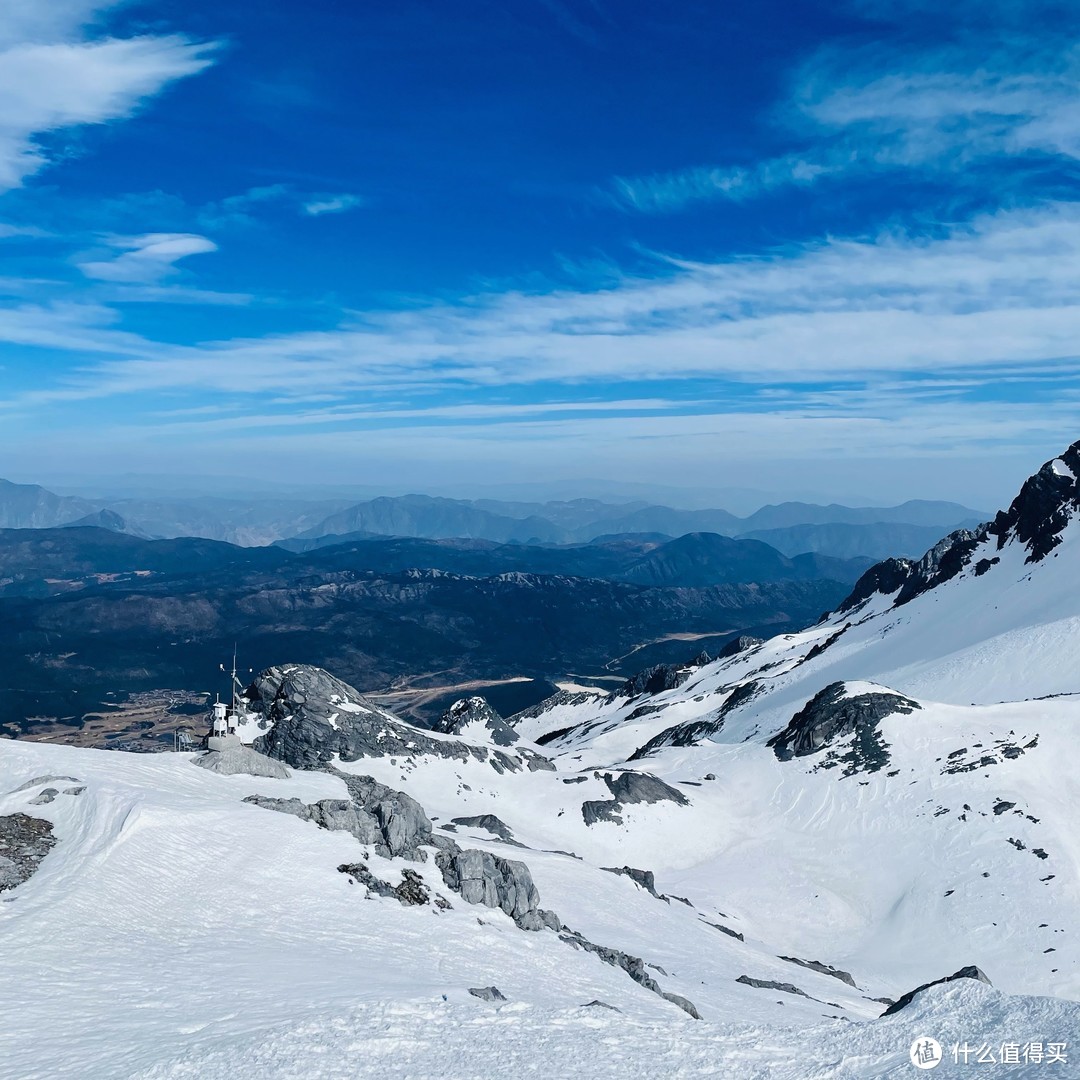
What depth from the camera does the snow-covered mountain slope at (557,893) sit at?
62.5 feet

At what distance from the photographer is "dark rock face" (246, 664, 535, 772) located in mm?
71750

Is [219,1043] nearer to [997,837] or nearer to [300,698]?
[300,698]

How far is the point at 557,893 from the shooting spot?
150ft

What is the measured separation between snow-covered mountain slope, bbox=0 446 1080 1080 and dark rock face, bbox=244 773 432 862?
0.20m

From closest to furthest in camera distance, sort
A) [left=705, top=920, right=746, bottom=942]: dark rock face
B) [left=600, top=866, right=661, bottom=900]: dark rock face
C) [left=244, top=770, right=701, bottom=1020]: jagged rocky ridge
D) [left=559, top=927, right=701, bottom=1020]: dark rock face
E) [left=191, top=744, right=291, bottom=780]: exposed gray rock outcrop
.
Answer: [left=559, top=927, right=701, bottom=1020]: dark rock face → [left=244, top=770, right=701, bottom=1020]: jagged rocky ridge → [left=191, top=744, right=291, bottom=780]: exposed gray rock outcrop → [left=705, top=920, right=746, bottom=942]: dark rock face → [left=600, top=866, right=661, bottom=900]: dark rock face

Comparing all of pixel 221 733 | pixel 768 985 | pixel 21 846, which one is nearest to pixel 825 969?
pixel 768 985

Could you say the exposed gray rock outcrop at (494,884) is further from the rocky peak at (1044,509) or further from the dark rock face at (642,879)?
the rocky peak at (1044,509)

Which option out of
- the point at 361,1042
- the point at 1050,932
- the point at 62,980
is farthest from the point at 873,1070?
the point at 1050,932

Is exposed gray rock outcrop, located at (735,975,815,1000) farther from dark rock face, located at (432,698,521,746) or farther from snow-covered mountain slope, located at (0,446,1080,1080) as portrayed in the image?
dark rock face, located at (432,698,521,746)

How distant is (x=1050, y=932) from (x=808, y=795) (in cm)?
2419

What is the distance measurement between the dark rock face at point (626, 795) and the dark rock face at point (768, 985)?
31.0m

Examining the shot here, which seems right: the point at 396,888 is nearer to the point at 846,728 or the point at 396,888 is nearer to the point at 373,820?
the point at 373,820

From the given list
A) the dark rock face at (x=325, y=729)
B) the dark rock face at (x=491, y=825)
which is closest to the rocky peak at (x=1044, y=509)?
the dark rock face at (x=325, y=729)

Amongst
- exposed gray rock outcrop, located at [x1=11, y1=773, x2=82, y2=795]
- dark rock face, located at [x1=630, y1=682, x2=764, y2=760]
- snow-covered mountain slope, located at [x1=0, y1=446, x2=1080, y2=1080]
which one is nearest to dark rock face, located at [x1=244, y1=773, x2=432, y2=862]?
snow-covered mountain slope, located at [x1=0, y1=446, x2=1080, y2=1080]
